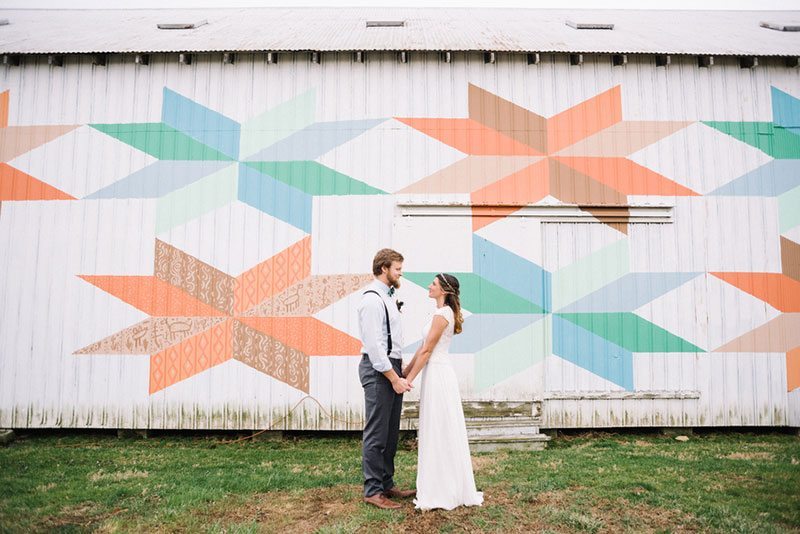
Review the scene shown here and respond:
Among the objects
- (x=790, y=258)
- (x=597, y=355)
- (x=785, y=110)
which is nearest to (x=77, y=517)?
(x=597, y=355)

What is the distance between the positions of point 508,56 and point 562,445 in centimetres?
563

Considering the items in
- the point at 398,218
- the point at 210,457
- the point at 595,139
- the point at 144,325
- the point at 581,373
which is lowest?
the point at 210,457

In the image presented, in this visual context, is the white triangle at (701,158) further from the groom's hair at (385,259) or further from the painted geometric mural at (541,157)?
the groom's hair at (385,259)

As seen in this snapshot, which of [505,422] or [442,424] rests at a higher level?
[442,424]

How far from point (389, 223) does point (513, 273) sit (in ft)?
6.29

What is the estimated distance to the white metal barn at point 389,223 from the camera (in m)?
6.59

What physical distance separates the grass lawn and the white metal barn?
1.82 feet

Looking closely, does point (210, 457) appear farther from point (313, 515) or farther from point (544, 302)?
point (544, 302)

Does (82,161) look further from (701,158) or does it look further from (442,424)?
(701,158)

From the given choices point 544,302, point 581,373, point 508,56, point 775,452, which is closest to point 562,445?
point 581,373

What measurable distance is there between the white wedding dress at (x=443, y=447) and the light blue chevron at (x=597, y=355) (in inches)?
127

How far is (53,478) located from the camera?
4918mm

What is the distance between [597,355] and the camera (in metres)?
6.65

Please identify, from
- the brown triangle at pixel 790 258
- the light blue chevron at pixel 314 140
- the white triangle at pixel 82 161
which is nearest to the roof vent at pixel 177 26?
the white triangle at pixel 82 161
